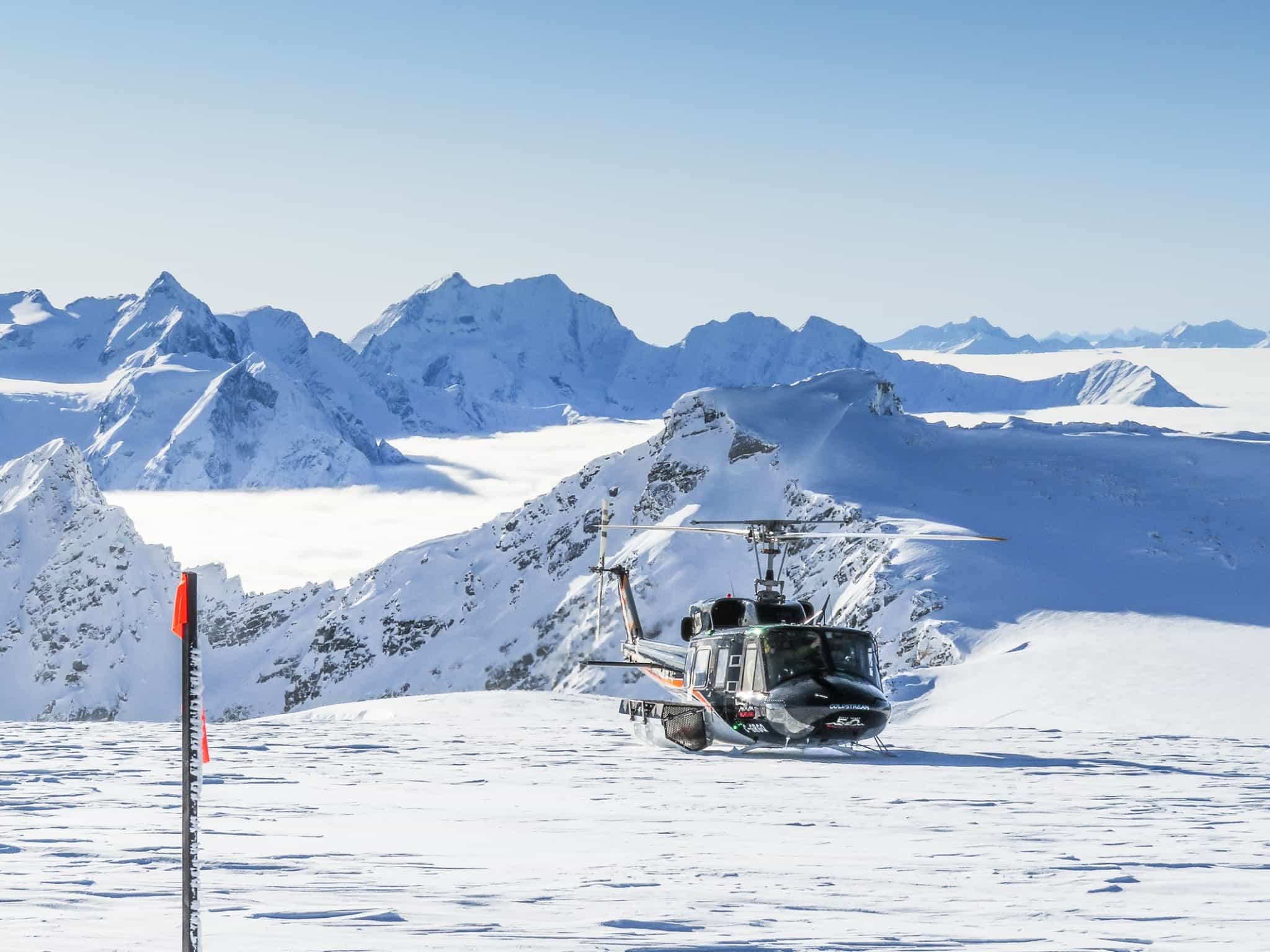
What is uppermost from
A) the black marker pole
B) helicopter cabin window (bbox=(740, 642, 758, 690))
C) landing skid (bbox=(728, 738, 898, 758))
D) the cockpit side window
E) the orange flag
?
the orange flag

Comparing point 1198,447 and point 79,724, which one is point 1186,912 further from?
point 1198,447

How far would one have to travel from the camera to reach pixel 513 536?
9675 centimetres

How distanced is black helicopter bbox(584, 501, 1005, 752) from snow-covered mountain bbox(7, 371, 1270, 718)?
1265 centimetres

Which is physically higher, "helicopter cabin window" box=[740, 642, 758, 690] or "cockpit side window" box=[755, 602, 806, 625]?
"cockpit side window" box=[755, 602, 806, 625]

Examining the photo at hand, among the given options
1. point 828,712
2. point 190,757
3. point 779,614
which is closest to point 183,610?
point 190,757

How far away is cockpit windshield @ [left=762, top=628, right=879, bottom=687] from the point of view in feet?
71.0

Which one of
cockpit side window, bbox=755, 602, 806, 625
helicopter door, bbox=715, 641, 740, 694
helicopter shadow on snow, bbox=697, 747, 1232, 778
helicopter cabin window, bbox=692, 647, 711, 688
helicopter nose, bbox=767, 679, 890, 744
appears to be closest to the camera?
helicopter shadow on snow, bbox=697, 747, 1232, 778

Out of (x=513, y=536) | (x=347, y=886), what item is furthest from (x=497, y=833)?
(x=513, y=536)

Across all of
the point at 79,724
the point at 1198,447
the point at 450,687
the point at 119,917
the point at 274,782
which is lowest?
the point at 450,687

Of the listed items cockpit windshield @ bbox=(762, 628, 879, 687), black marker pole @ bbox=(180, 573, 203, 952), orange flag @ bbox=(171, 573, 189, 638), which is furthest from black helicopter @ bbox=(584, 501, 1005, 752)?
orange flag @ bbox=(171, 573, 189, 638)

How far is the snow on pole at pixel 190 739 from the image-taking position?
6.89 meters

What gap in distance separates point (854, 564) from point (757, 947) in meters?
47.9

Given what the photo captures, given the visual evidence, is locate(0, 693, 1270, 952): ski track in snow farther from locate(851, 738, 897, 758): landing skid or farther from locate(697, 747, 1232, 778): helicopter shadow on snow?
locate(851, 738, 897, 758): landing skid

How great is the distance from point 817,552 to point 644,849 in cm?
5042
